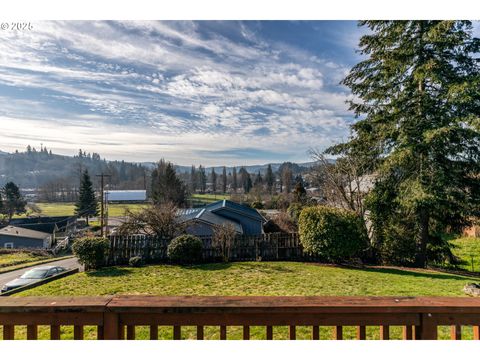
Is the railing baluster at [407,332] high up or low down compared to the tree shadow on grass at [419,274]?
up

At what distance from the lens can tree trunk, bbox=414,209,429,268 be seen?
624cm

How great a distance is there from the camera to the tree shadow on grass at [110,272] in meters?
5.25

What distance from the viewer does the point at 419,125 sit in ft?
17.7

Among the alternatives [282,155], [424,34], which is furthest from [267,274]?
[424,34]

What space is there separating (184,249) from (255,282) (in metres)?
2.39

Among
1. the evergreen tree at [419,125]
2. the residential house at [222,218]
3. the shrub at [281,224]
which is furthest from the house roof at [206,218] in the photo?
the evergreen tree at [419,125]

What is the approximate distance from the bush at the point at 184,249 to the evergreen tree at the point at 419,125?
4511mm

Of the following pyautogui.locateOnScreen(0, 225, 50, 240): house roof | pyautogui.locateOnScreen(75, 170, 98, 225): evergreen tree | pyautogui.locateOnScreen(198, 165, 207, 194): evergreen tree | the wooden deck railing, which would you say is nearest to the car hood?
the wooden deck railing

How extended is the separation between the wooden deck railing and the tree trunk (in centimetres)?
635

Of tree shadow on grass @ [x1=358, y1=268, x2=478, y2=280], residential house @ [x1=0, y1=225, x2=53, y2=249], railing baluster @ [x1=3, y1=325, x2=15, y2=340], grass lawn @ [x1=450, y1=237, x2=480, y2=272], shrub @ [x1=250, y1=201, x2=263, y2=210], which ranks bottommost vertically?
residential house @ [x1=0, y1=225, x2=53, y2=249]

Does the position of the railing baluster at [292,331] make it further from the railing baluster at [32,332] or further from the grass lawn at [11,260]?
the grass lawn at [11,260]

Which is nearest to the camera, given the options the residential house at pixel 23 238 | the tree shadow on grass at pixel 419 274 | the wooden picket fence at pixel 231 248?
the tree shadow on grass at pixel 419 274

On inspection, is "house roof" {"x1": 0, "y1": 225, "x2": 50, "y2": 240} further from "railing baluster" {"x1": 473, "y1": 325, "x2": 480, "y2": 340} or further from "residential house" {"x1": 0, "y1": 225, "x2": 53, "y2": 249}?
"railing baluster" {"x1": 473, "y1": 325, "x2": 480, "y2": 340}

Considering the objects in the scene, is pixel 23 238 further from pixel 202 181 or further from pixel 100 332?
pixel 100 332
